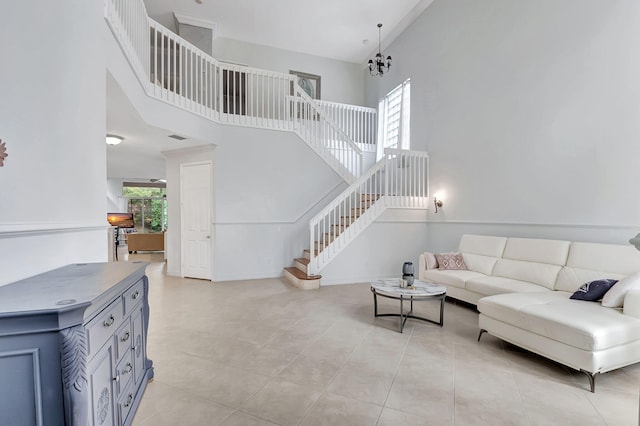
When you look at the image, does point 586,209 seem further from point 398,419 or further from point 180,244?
point 180,244

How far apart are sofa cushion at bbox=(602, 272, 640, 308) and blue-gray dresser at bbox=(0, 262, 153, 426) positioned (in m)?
3.77

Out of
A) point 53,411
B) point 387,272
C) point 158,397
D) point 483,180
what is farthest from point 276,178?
point 53,411

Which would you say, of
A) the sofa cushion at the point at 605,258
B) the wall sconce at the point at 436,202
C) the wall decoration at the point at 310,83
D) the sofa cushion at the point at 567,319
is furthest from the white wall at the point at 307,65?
the sofa cushion at the point at 567,319

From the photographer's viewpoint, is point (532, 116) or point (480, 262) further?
point (480, 262)

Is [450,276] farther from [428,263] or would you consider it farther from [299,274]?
[299,274]

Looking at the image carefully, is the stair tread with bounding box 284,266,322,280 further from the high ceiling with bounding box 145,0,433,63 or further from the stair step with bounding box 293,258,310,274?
the high ceiling with bounding box 145,0,433,63

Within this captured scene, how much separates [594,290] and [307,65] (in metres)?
7.82

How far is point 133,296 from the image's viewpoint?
188 centimetres

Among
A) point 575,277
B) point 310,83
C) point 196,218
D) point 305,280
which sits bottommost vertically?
point 305,280

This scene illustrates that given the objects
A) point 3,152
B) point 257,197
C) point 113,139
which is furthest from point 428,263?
point 113,139

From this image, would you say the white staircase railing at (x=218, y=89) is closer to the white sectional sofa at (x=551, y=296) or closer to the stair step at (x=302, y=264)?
the stair step at (x=302, y=264)

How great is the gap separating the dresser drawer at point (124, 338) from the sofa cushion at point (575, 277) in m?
4.23

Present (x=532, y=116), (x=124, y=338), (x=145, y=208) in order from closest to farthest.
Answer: (x=124, y=338)
(x=532, y=116)
(x=145, y=208)

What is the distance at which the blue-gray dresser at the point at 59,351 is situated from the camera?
3.23 feet
